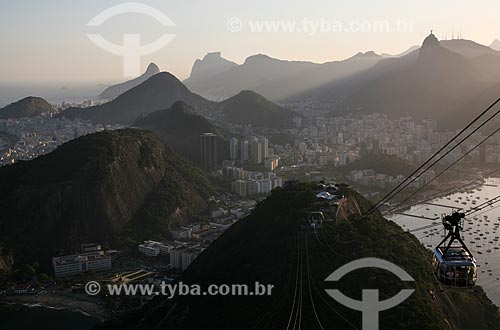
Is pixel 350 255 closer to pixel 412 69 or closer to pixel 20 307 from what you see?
pixel 20 307

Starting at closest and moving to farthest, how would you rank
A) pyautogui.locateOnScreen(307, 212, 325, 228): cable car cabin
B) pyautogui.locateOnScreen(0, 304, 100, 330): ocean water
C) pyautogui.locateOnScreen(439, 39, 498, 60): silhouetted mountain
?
pyautogui.locateOnScreen(307, 212, 325, 228): cable car cabin
pyautogui.locateOnScreen(0, 304, 100, 330): ocean water
pyautogui.locateOnScreen(439, 39, 498, 60): silhouetted mountain

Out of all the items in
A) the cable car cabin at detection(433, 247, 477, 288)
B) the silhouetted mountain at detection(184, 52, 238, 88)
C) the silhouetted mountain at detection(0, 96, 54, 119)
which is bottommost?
the cable car cabin at detection(433, 247, 477, 288)

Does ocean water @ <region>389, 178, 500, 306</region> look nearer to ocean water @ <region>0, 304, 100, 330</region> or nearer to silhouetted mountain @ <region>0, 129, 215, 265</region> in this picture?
silhouetted mountain @ <region>0, 129, 215, 265</region>

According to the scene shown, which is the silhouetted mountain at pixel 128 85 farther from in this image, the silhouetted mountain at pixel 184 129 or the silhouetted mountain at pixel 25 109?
the silhouetted mountain at pixel 184 129

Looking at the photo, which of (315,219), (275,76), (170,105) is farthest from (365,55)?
(315,219)

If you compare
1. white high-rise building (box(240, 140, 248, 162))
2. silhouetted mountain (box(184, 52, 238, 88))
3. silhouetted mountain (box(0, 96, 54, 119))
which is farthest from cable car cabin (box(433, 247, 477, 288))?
silhouetted mountain (box(184, 52, 238, 88))

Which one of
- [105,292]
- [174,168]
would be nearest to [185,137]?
[174,168]

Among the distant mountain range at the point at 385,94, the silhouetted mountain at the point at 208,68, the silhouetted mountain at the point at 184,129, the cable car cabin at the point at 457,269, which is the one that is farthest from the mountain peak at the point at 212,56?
the cable car cabin at the point at 457,269

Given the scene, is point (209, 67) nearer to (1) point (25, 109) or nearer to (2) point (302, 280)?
(1) point (25, 109)
